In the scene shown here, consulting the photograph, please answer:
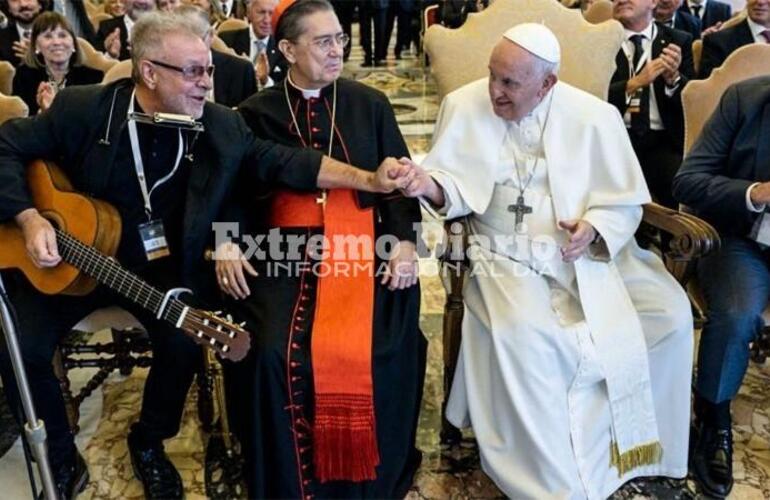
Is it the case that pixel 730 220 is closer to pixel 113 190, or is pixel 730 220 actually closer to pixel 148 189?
pixel 148 189

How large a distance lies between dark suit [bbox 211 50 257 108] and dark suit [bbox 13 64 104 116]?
0.73m

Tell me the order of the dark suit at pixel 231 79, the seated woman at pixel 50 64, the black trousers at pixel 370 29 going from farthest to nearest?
the black trousers at pixel 370 29, the seated woman at pixel 50 64, the dark suit at pixel 231 79

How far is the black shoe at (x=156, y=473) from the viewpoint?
2410mm

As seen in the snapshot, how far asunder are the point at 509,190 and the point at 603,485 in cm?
103

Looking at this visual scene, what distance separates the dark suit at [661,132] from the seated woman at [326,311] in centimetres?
143

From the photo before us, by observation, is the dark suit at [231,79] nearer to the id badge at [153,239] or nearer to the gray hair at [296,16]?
the gray hair at [296,16]

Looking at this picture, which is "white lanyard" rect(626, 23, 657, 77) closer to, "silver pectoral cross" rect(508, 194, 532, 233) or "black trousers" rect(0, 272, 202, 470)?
"silver pectoral cross" rect(508, 194, 532, 233)

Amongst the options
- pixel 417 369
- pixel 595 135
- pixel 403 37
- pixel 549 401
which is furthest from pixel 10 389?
pixel 403 37

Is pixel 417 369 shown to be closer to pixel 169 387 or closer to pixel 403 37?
pixel 169 387

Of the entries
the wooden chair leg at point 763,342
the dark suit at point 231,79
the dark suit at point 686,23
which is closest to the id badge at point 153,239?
the dark suit at point 231,79

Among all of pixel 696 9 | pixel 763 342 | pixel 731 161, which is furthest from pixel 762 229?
pixel 696 9

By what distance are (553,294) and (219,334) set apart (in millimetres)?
1136

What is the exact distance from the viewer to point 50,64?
3879 mm

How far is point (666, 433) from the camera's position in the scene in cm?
247
